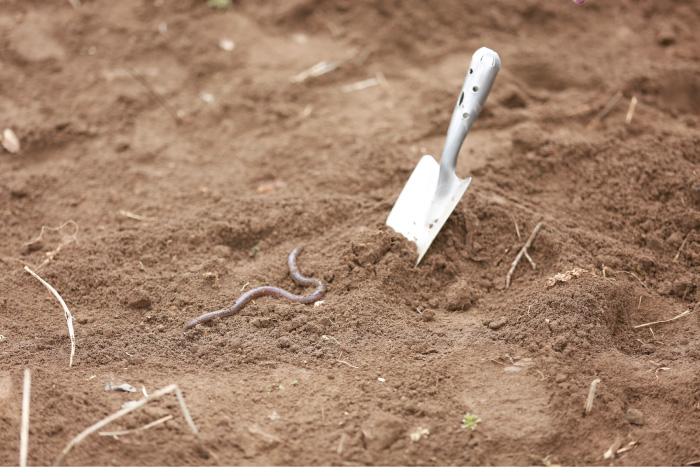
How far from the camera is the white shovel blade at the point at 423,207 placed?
3695 millimetres

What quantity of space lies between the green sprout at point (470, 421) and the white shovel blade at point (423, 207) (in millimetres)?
1137

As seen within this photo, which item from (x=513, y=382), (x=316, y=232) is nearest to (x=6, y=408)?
(x=316, y=232)

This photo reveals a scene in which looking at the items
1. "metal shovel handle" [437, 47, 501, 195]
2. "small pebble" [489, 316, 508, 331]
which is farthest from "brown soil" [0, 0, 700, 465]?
"metal shovel handle" [437, 47, 501, 195]

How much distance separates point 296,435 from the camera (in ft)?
9.13

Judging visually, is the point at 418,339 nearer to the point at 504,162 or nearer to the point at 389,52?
the point at 504,162

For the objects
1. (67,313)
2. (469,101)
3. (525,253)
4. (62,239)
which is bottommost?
→ (62,239)

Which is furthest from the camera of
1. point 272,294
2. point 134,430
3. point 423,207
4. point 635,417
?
point 423,207

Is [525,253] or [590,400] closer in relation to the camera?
[590,400]

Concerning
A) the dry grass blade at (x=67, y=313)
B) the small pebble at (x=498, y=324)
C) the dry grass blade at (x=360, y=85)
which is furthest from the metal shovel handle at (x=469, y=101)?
the dry grass blade at (x=67, y=313)

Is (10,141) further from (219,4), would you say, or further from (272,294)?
(272,294)

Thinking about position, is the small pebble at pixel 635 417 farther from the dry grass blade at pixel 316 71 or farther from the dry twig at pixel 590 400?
the dry grass blade at pixel 316 71

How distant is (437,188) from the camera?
3732mm

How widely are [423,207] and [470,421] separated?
1.46m

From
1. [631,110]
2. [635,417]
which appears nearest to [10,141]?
[635,417]
